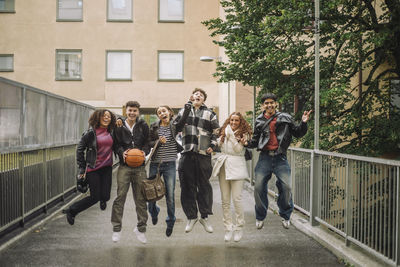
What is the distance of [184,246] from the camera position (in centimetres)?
650

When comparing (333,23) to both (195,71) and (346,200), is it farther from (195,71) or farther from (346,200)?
(195,71)

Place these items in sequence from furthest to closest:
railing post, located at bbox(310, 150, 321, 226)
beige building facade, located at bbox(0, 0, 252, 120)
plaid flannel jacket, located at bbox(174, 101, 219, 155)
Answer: beige building facade, located at bbox(0, 0, 252, 120) → railing post, located at bbox(310, 150, 321, 226) → plaid flannel jacket, located at bbox(174, 101, 219, 155)

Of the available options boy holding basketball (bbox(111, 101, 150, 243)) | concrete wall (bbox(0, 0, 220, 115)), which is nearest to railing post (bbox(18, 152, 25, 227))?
boy holding basketball (bbox(111, 101, 150, 243))

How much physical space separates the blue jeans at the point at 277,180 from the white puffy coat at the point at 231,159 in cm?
42

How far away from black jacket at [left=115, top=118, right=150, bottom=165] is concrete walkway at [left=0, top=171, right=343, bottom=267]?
4.18 feet

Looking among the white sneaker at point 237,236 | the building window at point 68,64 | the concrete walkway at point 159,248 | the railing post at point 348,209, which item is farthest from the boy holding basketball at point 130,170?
the building window at point 68,64

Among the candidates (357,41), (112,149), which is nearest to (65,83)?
(357,41)

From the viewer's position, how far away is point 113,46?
27.6m

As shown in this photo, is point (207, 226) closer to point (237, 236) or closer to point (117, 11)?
point (237, 236)

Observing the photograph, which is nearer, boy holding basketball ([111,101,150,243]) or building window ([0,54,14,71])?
boy holding basketball ([111,101,150,243])

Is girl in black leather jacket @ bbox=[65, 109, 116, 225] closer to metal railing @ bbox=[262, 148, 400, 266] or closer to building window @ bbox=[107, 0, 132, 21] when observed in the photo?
metal railing @ bbox=[262, 148, 400, 266]

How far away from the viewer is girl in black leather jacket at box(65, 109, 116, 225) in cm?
650

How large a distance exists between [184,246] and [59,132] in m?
5.14

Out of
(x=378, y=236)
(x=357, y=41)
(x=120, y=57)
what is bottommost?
(x=378, y=236)
